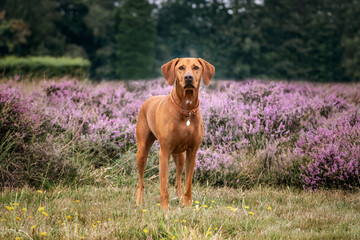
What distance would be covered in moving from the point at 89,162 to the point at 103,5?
130ft

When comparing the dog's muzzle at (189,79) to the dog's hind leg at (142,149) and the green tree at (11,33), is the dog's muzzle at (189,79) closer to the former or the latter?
the dog's hind leg at (142,149)

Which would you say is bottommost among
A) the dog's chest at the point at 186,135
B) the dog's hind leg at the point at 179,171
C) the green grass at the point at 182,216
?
the green grass at the point at 182,216

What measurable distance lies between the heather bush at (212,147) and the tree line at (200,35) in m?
25.9

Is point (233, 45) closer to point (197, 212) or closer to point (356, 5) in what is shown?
point (356, 5)

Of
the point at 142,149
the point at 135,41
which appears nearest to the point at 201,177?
the point at 142,149

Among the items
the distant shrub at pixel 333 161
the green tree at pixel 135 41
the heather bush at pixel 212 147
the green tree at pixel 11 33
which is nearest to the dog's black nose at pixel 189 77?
the heather bush at pixel 212 147

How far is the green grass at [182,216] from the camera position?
10.4ft

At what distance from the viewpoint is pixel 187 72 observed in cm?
362

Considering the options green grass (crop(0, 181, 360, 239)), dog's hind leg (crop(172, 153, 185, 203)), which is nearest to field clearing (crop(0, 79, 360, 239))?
green grass (crop(0, 181, 360, 239))

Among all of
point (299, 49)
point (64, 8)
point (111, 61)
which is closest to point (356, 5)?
point (299, 49)

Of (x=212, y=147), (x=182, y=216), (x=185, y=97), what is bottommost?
(x=182, y=216)

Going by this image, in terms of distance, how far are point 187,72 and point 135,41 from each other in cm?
3376

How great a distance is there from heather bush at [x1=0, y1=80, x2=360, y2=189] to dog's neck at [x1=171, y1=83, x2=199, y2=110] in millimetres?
1505

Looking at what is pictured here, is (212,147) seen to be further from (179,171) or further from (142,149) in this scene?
(142,149)
